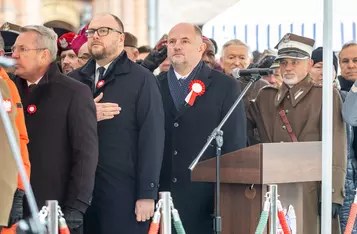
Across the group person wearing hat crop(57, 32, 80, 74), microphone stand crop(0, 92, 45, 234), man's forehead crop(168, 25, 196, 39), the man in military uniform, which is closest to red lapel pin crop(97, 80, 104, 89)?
man's forehead crop(168, 25, 196, 39)

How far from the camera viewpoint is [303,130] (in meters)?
9.13

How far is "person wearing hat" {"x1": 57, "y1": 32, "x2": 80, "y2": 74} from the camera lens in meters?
10.1

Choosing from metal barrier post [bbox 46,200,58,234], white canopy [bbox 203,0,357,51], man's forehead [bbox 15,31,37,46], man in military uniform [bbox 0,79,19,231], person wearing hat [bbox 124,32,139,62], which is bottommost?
metal barrier post [bbox 46,200,58,234]

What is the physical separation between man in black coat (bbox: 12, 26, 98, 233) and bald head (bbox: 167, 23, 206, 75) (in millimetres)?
1190

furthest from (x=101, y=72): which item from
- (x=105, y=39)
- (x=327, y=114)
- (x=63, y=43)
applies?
(x=63, y=43)

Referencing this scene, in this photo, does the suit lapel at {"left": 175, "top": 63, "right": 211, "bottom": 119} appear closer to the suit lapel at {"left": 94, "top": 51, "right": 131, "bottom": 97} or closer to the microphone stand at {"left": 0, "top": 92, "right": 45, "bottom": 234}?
the suit lapel at {"left": 94, "top": 51, "right": 131, "bottom": 97}

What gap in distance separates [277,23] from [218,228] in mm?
6548

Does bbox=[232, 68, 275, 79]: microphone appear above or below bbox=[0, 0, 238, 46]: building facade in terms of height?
below

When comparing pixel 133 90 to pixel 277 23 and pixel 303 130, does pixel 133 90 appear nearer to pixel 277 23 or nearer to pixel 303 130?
pixel 303 130

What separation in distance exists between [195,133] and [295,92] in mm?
945

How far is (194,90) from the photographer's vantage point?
880 centimetres

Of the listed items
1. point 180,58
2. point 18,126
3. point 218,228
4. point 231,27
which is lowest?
point 218,228

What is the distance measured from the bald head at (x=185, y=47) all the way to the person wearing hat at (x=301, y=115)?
73cm

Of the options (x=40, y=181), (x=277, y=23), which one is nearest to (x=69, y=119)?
(x=40, y=181)
